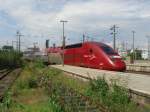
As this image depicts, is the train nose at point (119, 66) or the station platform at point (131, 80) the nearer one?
the station platform at point (131, 80)

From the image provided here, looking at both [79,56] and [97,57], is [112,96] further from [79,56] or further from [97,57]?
[79,56]

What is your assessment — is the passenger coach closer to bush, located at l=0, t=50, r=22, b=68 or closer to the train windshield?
the train windshield

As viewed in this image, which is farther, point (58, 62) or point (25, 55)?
point (25, 55)

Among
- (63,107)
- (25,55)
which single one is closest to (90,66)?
(63,107)

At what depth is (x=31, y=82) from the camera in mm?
23766

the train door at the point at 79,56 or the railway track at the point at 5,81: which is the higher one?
the train door at the point at 79,56

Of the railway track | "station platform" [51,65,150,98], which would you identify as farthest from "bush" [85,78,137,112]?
the railway track

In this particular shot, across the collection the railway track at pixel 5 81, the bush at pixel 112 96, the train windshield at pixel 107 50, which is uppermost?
the train windshield at pixel 107 50

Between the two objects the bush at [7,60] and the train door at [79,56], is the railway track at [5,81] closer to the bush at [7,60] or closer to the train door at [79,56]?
the train door at [79,56]

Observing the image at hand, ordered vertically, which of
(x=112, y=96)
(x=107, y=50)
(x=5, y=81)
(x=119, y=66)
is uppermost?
(x=107, y=50)

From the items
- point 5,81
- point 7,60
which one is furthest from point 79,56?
point 7,60

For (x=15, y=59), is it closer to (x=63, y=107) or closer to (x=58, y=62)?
(x=58, y=62)

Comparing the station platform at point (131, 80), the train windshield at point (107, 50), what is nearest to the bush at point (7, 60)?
the train windshield at point (107, 50)

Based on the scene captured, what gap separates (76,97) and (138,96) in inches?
118
